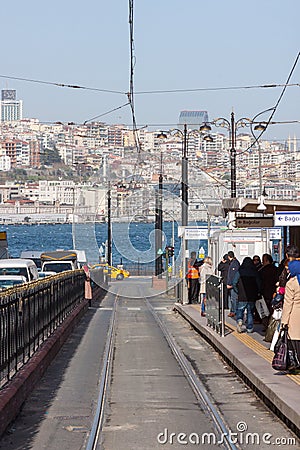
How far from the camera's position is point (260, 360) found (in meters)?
15.9

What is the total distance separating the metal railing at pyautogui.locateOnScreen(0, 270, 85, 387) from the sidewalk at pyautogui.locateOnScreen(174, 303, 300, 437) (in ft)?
11.7

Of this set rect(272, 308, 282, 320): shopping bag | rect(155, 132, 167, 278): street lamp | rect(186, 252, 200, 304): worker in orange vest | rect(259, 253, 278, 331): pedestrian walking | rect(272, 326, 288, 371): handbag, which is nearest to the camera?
rect(272, 326, 288, 371): handbag

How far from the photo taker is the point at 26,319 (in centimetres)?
1495

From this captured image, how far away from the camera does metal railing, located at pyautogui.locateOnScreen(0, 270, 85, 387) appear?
1220cm

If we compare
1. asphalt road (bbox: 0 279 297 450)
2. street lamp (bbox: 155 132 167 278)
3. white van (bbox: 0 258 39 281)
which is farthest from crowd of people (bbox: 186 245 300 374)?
street lamp (bbox: 155 132 167 278)

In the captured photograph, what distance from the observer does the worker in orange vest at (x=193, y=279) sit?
113ft

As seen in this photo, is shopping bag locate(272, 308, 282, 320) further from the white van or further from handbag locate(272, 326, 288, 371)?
the white van

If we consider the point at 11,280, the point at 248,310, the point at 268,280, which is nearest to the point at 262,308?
the point at 248,310

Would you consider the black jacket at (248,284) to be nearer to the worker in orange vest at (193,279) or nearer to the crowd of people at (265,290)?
the crowd of people at (265,290)

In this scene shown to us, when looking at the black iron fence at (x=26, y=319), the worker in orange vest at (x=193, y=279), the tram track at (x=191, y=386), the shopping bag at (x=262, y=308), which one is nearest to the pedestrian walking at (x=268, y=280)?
the shopping bag at (x=262, y=308)

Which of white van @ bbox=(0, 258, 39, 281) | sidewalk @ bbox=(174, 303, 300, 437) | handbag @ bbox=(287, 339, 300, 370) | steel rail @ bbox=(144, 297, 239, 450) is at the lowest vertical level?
steel rail @ bbox=(144, 297, 239, 450)

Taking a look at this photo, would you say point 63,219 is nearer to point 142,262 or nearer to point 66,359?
point 142,262

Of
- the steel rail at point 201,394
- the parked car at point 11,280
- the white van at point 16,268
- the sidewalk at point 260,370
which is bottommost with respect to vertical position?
the steel rail at point 201,394

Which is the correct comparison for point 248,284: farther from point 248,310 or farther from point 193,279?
point 193,279
